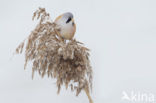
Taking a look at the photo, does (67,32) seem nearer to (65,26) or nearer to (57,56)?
(65,26)

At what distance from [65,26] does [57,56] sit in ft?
0.76

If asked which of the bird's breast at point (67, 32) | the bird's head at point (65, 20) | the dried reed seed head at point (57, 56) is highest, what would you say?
the bird's head at point (65, 20)

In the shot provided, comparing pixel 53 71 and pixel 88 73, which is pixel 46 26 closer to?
pixel 53 71

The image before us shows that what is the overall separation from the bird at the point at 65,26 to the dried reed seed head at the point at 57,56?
0.04 m

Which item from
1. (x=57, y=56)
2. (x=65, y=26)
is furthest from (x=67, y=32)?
(x=57, y=56)

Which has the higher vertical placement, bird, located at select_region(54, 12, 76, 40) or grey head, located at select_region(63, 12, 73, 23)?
grey head, located at select_region(63, 12, 73, 23)

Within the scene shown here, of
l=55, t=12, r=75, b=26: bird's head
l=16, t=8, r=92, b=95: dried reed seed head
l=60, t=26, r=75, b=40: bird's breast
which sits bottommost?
l=16, t=8, r=92, b=95: dried reed seed head

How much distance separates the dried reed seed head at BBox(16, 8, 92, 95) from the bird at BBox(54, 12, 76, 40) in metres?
0.04

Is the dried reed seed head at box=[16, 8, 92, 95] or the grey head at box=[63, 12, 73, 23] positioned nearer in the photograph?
the dried reed seed head at box=[16, 8, 92, 95]

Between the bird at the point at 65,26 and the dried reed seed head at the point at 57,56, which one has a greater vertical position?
the bird at the point at 65,26

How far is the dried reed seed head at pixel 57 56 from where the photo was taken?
144cm

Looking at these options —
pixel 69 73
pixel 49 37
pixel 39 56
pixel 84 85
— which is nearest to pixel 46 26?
pixel 49 37

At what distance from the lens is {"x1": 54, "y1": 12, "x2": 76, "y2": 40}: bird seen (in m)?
1.56

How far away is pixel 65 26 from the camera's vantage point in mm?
1559
